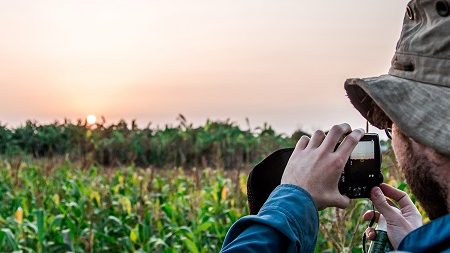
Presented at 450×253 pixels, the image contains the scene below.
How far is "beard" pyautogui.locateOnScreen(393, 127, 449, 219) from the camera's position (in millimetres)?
1375

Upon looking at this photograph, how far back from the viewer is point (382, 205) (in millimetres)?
1851

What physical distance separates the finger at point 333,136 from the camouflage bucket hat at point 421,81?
9 centimetres

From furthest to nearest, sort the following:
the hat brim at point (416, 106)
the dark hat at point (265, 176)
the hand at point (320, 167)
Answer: the dark hat at point (265, 176) < the hand at point (320, 167) < the hat brim at point (416, 106)

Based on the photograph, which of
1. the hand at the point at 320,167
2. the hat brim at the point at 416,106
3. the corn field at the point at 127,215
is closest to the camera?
the hat brim at the point at 416,106

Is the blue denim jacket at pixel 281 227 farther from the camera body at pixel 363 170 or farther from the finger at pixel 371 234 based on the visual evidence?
the finger at pixel 371 234

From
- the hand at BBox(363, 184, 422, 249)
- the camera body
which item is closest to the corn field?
the hand at BBox(363, 184, 422, 249)

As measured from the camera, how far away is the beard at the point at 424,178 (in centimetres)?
138

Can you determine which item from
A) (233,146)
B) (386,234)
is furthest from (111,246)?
(233,146)

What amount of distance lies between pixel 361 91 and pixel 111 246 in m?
4.78

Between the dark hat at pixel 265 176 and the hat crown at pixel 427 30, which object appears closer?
the hat crown at pixel 427 30

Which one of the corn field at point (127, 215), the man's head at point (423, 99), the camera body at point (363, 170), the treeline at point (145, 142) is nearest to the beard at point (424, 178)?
the man's head at point (423, 99)

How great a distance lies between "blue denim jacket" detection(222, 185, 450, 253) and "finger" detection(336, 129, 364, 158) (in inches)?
4.1

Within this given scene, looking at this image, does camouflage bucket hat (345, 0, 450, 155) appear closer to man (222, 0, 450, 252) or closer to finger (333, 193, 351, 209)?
man (222, 0, 450, 252)

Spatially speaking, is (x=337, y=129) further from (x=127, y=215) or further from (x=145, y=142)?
(x=145, y=142)
